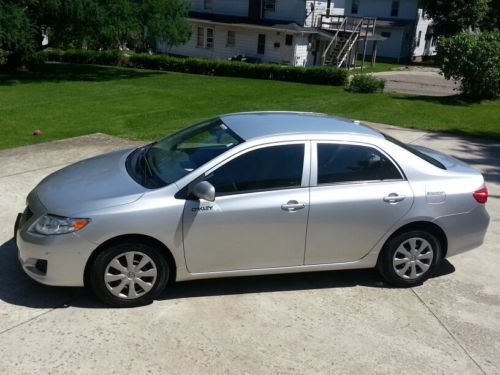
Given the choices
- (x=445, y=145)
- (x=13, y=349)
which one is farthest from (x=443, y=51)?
(x=13, y=349)

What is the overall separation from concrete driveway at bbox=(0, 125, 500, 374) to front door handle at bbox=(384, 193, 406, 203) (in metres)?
0.89

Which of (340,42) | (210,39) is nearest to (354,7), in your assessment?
(340,42)

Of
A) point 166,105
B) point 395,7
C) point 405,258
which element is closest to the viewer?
point 405,258

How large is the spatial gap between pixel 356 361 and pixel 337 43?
36590mm

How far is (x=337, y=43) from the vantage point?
38562 mm

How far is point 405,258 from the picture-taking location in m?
5.30

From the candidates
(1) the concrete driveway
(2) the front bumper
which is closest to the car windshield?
(2) the front bumper

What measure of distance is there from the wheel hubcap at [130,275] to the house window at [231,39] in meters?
36.9

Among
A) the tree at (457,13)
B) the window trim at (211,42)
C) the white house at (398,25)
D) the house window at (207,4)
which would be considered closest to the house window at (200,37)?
the window trim at (211,42)

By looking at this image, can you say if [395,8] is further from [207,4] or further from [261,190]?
[261,190]

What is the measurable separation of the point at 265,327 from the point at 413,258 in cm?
170

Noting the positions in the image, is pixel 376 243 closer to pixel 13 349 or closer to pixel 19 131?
pixel 13 349

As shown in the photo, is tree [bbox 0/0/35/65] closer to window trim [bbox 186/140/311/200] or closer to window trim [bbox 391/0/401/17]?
window trim [bbox 186/140/311/200]

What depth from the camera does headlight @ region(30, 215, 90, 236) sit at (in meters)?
→ 4.45
